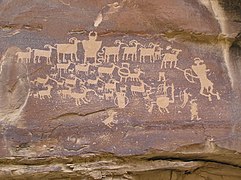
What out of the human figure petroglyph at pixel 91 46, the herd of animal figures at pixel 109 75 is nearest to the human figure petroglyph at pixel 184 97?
the herd of animal figures at pixel 109 75

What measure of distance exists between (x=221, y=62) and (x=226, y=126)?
9.2 inches

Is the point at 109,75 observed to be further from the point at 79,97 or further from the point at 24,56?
the point at 24,56

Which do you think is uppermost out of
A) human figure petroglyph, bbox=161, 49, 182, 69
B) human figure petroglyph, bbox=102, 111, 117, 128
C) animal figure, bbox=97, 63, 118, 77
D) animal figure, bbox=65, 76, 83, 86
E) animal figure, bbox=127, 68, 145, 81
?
human figure petroglyph, bbox=161, 49, 182, 69

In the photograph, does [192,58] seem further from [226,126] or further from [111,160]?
[111,160]

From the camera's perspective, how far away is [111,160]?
2.32 meters

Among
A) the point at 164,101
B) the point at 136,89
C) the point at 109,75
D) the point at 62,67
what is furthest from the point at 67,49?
the point at 164,101

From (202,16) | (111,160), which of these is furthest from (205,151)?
(202,16)

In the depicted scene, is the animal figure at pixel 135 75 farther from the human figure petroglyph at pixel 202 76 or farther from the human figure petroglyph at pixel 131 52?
the human figure petroglyph at pixel 202 76

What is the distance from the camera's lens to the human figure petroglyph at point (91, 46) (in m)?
2.35

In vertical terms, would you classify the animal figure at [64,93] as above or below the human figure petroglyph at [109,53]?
below

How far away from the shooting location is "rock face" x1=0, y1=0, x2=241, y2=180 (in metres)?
2.29

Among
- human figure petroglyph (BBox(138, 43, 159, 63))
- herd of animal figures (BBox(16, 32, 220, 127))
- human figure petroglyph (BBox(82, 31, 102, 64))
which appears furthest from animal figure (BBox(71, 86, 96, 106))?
human figure petroglyph (BBox(138, 43, 159, 63))

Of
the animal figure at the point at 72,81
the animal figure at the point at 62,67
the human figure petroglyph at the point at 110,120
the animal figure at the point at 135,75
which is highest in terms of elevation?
the animal figure at the point at 62,67

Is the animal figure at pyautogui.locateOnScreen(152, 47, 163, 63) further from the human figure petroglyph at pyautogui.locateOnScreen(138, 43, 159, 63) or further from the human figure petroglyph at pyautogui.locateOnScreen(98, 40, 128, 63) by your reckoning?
the human figure petroglyph at pyautogui.locateOnScreen(98, 40, 128, 63)
